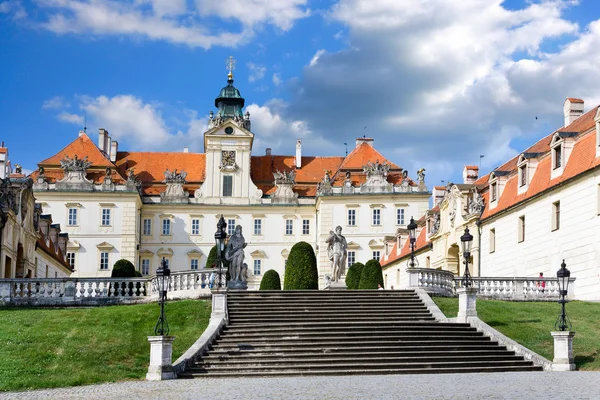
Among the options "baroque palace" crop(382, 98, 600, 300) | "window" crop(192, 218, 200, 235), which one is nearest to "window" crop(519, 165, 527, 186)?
"baroque palace" crop(382, 98, 600, 300)

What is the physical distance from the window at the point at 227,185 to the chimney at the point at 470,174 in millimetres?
24662

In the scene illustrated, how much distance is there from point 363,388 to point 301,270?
20376mm

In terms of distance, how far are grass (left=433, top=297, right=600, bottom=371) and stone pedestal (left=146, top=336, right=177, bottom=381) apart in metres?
10.4

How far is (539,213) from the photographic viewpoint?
132ft

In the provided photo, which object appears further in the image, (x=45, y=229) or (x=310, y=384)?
(x=45, y=229)

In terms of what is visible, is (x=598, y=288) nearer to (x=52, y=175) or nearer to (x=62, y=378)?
(x=62, y=378)

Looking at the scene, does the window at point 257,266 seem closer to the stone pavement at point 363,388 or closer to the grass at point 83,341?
the grass at point 83,341

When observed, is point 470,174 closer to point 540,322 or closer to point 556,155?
Answer: point 556,155

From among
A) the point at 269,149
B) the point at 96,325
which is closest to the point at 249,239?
the point at 269,149

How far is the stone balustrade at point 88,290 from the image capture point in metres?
32.9

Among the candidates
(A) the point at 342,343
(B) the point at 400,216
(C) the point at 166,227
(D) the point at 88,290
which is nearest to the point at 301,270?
(D) the point at 88,290

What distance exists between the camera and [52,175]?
75625mm

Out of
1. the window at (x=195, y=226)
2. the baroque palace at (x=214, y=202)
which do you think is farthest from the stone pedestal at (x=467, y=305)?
the window at (x=195, y=226)

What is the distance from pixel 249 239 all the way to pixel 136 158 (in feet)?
44.3
